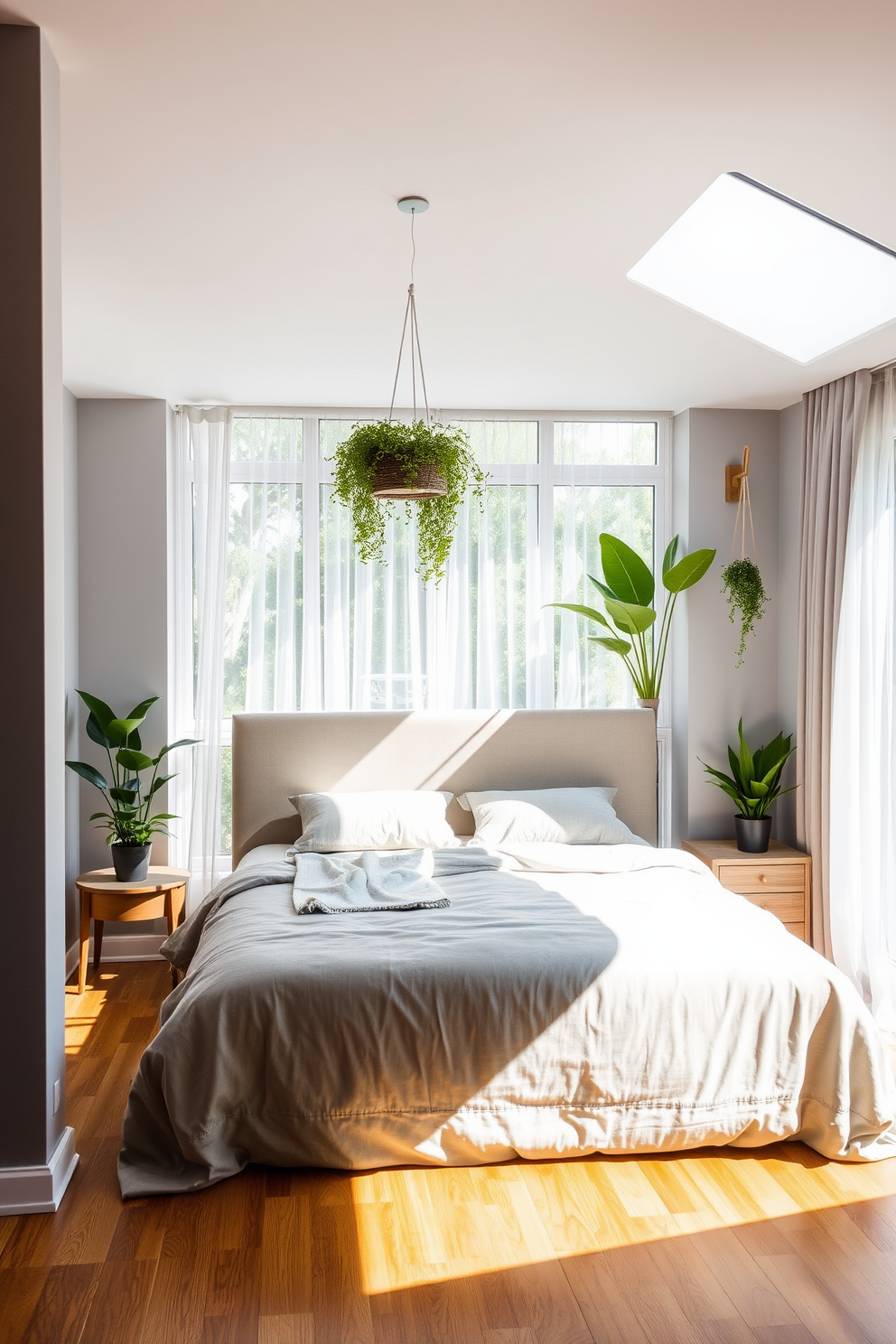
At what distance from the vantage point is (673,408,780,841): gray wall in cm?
536

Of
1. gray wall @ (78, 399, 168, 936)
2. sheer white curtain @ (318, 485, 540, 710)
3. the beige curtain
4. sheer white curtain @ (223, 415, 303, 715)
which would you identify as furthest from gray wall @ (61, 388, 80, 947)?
the beige curtain

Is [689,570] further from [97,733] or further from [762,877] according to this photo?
[97,733]

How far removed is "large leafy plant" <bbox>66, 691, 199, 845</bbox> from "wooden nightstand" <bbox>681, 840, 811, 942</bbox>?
263 cm

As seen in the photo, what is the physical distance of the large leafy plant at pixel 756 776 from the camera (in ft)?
16.5

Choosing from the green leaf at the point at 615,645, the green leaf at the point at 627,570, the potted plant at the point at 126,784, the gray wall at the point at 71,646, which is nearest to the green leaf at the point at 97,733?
the potted plant at the point at 126,784

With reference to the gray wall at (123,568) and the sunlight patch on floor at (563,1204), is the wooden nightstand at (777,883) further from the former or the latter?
the gray wall at (123,568)

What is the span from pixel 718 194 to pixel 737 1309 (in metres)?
3.30

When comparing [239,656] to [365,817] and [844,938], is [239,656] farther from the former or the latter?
[844,938]

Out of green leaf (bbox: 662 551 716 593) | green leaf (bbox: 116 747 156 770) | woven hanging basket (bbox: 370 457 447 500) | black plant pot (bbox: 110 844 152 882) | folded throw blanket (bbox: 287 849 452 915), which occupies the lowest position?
black plant pot (bbox: 110 844 152 882)

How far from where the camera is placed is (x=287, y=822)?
489 cm

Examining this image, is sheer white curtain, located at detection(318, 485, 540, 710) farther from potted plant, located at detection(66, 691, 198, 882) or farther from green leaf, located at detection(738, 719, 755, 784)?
green leaf, located at detection(738, 719, 755, 784)

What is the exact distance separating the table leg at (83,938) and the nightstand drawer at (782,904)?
298cm

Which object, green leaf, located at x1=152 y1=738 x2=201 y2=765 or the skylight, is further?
green leaf, located at x1=152 y1=738 x2=201 y2=765

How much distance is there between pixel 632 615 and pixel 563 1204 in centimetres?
295
